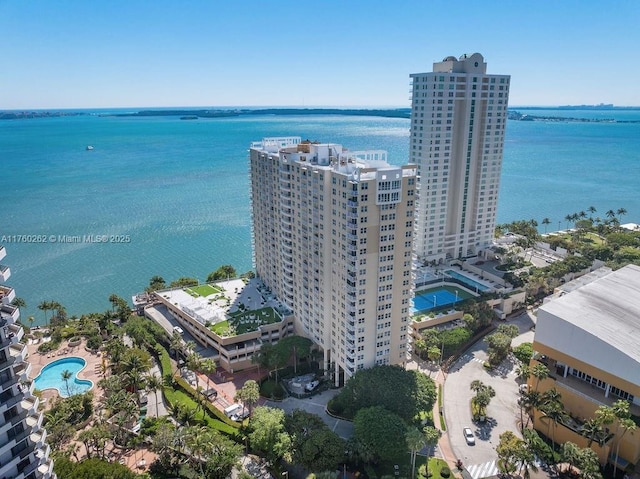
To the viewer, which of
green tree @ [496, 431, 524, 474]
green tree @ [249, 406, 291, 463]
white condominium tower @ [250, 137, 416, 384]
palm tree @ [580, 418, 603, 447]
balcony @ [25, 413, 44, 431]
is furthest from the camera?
white condominium tower @ [250, 137, 416, 384]

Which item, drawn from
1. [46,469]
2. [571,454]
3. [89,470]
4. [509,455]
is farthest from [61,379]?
[571,454]

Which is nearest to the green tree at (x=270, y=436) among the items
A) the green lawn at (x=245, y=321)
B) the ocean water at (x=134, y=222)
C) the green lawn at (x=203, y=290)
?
the green lawn at (x=245, y=321)

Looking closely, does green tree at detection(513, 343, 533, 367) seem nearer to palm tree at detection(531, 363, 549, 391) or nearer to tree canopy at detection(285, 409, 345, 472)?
palm tree at detection(531, 363, 549, 391)

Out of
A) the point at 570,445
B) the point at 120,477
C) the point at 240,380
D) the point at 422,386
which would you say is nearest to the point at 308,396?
the point at 240,380

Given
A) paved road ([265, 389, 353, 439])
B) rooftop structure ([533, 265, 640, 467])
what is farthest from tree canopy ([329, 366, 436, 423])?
rooftop structure ([533, 265, 640, 467])

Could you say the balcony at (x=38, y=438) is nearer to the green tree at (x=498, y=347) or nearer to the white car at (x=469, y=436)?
the white car at (x=469, y=436)

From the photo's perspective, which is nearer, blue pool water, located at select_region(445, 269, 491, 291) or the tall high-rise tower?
the tall high-rise tower

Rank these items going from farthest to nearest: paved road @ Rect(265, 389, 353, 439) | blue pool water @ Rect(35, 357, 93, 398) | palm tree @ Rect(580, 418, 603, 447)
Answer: blue pool water @ Rect(35, 357, 93, 398) < paved road @ Rect(265, 389, 353, 439) < palm tree @ Rect(580, 418, 603, 447)

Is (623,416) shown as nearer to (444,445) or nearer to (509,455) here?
(509,455)
